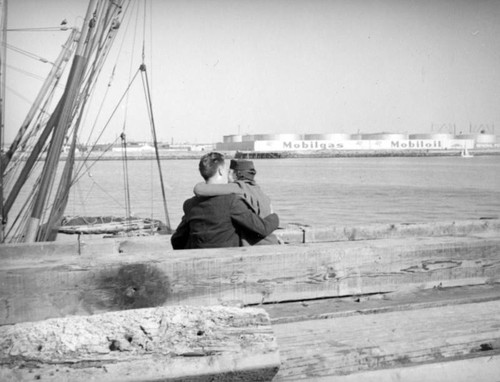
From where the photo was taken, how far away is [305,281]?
2.92 metres

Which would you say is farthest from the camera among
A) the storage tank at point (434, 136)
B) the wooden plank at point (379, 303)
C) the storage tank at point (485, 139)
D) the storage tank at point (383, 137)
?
the storage tank at point (485, 139)

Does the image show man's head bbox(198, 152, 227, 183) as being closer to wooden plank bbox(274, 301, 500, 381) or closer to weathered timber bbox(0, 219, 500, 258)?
weathered timber bbox(0, 219, 500, 258)

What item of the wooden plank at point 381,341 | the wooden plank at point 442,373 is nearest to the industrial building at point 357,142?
the wooden plank at point 381,341

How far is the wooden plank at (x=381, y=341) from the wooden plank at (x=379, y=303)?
0.22 ft

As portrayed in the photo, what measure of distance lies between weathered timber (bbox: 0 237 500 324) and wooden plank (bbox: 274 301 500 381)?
30 centimetres

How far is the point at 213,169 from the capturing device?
3918 millimetres

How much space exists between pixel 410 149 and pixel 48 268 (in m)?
180

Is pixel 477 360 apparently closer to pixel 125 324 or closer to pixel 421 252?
pixel 421 252

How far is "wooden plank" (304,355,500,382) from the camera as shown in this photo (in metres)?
2.28

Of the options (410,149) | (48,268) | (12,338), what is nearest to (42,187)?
(48,268)

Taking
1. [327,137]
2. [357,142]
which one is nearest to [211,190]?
[327,137]

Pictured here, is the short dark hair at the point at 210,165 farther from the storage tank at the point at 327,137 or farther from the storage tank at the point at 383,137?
the storage tank at the point at 383,137

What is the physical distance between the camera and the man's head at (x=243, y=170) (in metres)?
4.52

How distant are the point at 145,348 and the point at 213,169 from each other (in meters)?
2.14
